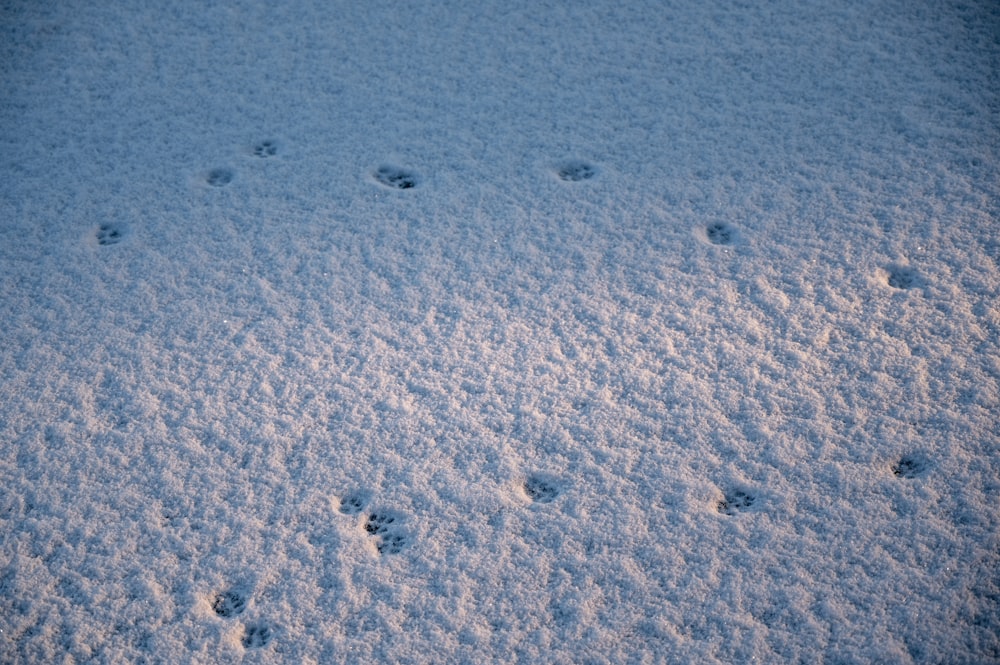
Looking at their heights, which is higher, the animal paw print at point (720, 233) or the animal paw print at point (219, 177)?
the animal paw print at point (720, 233)

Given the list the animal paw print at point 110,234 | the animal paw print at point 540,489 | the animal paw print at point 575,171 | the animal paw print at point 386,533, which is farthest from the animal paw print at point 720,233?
the animal paw print at point 110,234

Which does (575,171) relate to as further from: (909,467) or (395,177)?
(909,467)

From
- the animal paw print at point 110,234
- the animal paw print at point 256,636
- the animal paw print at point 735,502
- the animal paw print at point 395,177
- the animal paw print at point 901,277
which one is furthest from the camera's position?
the animal paw print at point 395,177

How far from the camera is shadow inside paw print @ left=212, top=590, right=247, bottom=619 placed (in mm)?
1215

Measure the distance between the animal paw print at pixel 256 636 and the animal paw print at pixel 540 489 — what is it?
1.42 ft

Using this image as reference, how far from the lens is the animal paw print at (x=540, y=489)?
1.33m

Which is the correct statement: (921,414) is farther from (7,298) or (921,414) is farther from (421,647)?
(7,298)

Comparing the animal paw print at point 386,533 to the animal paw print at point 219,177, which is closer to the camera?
the animal paw print at point 386,533

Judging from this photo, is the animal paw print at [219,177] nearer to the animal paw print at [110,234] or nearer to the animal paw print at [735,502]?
the animal paw print at [110,234]

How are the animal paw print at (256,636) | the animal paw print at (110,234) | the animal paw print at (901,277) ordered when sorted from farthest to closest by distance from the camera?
the animal paw print at (110,234)
the animal paw print at (901,277)
the animal paw print at (256,636)

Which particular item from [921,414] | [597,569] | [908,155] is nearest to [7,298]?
[597,569]

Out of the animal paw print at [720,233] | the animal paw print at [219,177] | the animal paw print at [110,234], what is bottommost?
the animal paw print at [110,234]

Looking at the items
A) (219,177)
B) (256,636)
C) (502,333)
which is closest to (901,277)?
(502,333)

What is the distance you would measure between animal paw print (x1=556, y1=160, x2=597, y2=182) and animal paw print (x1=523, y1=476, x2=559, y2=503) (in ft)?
2.47
